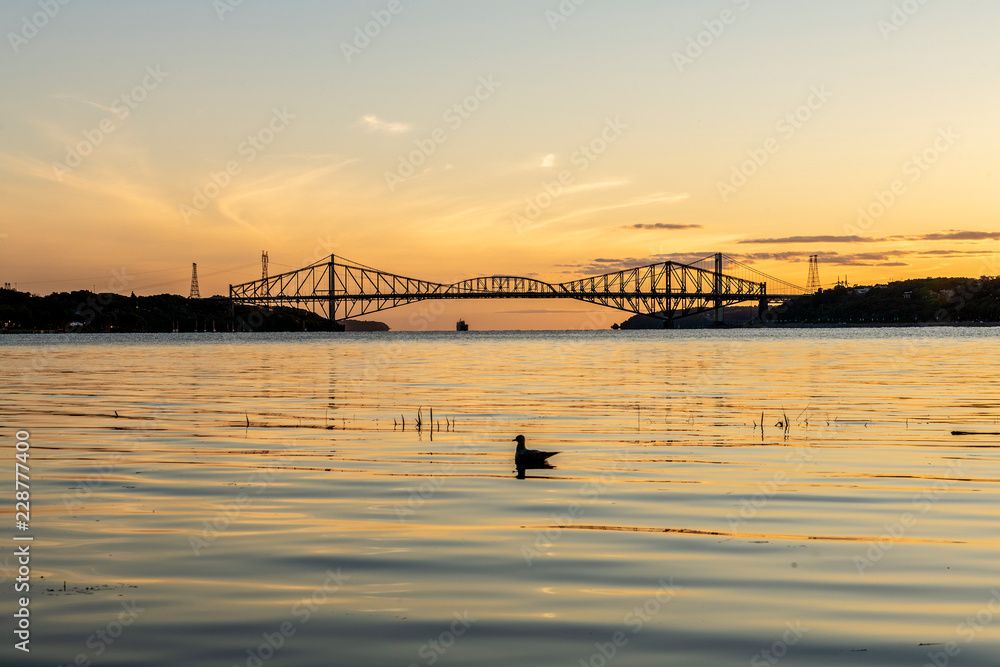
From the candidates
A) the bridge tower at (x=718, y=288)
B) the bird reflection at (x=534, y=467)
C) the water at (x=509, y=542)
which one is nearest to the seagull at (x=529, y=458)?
the bird reflection at (x=534, y=467)

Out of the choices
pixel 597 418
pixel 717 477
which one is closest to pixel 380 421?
pixel 597 418

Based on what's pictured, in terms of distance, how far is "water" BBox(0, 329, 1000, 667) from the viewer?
614 cm

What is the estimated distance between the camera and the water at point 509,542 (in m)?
6.14

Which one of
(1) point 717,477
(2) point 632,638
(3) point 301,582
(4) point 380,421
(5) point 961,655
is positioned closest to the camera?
(5) point 961,655

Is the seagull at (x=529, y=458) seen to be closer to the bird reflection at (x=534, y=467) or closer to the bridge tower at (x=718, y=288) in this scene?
the bird reflection at (x=534, y=467)

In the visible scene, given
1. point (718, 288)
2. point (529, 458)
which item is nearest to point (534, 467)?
point (529, 458)

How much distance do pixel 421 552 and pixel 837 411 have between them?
1499 centimetres

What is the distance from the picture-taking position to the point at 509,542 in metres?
8.77

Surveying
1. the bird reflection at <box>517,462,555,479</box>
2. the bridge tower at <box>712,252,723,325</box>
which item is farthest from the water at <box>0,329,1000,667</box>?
the bridge tower at <box>712,252,723,325</box>

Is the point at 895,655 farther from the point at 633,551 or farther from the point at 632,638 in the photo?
the point at 633,551

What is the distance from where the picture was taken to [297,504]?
1052cm

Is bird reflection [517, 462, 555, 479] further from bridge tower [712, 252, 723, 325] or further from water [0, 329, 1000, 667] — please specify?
bridge tower [712, 252, 723, 325]

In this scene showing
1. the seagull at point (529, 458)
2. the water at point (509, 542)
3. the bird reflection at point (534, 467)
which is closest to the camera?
the water at point (509, 542)

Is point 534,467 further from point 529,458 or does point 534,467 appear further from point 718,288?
point 718,288
